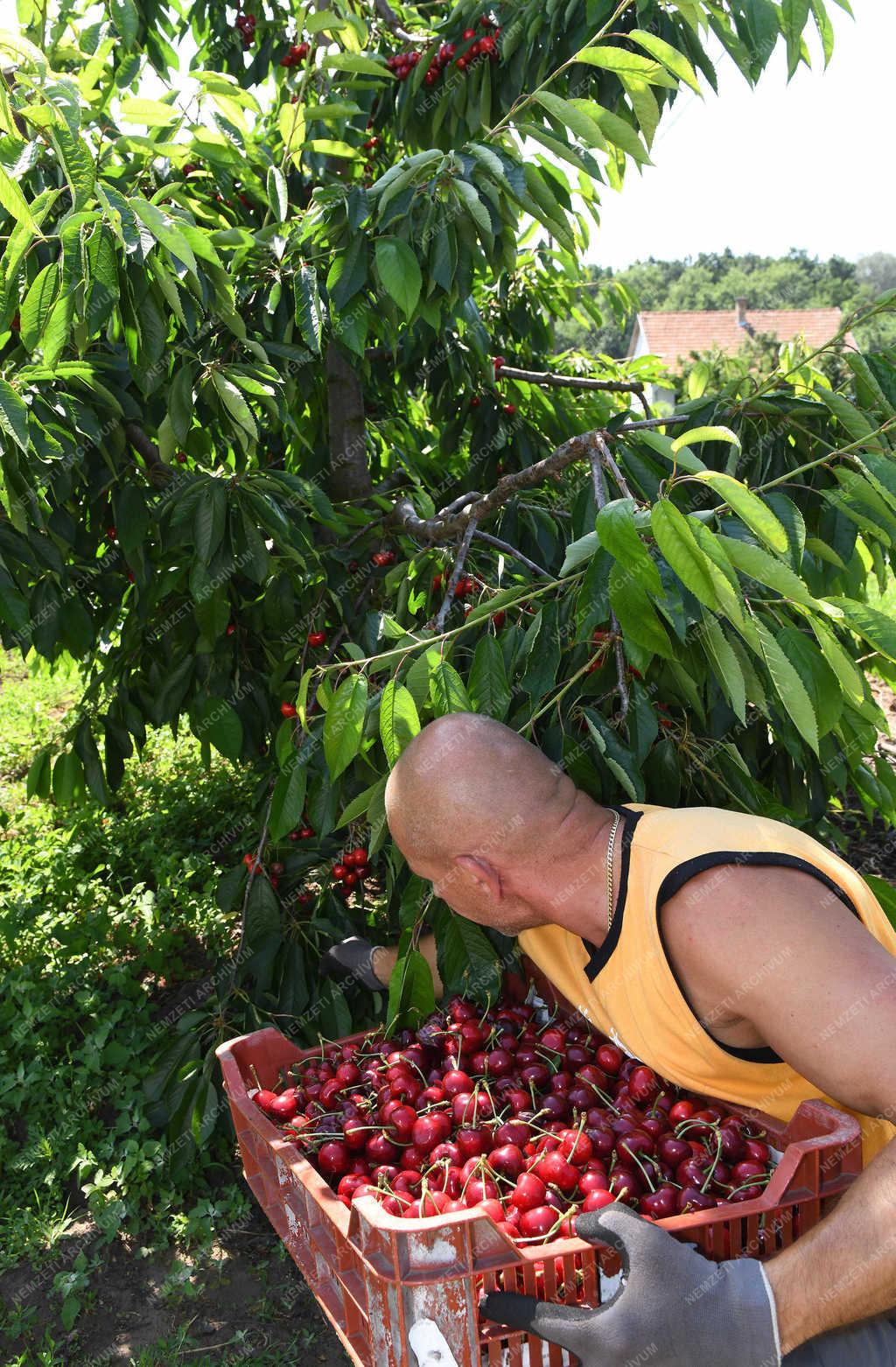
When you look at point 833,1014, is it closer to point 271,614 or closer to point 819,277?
point 271,614

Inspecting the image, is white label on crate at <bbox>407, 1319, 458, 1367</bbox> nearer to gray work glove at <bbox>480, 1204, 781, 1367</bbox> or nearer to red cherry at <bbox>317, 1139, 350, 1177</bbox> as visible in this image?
gray work glove at <bbox>480, 1204, 781, 1367</bbox>

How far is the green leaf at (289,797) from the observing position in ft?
7.21

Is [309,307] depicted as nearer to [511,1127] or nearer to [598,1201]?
[511,1127]

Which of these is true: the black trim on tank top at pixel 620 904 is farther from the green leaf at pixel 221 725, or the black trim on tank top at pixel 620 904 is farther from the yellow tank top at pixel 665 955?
the green leaf at pixel 221 725

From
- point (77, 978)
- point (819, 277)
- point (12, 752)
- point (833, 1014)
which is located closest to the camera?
point (833, 1014)

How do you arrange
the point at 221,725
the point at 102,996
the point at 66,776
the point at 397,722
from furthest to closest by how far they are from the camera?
1. the point at 102,996
2. the point at 66,776
3. the point at 221,725
4. the point at 397,722

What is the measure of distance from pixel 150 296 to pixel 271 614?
91cm

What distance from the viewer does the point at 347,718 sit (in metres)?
1.81

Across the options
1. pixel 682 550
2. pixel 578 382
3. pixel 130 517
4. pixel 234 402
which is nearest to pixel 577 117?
pixel 234 402

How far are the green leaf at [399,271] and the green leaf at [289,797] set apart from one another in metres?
0.98

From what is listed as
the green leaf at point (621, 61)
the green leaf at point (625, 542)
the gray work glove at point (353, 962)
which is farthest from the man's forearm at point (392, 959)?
the green leaf at point (621, 61)

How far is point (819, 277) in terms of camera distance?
8256cm

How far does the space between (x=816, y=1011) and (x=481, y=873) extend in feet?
1.78

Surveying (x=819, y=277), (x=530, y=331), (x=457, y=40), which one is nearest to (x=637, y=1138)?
(x=457, y=40)
